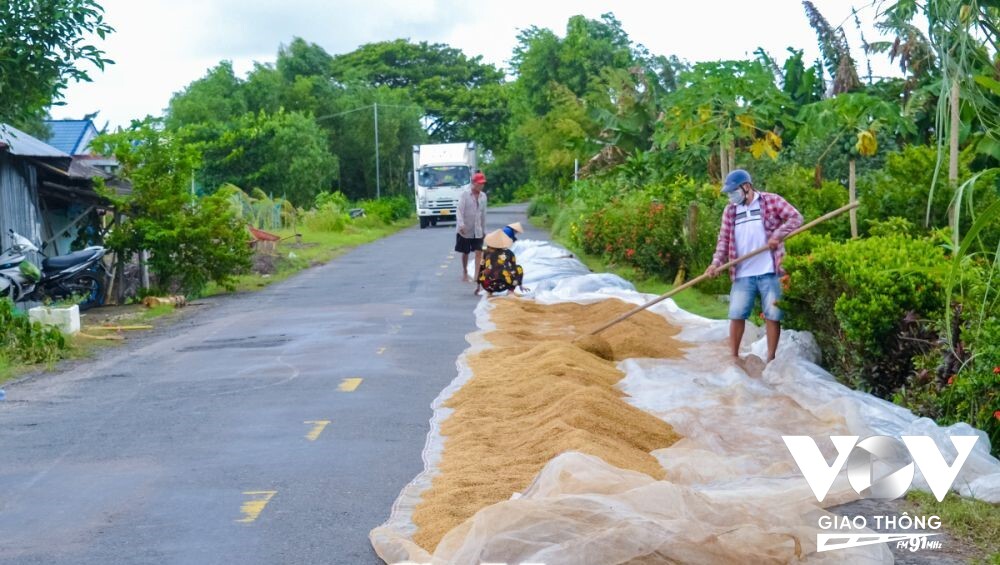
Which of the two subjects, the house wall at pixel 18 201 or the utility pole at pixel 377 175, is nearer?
the house wall at pixel 18 201

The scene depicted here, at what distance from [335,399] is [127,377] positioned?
3.07 metres

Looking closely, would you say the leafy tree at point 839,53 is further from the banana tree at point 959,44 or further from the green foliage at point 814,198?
the banana tree at point 959,44

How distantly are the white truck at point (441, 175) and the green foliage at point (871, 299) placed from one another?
3830 cm

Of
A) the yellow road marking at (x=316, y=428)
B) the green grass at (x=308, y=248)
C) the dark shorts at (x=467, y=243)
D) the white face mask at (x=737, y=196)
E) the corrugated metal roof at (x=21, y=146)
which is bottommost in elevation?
the green grass at (x=308, y=248)

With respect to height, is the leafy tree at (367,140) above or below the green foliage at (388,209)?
above

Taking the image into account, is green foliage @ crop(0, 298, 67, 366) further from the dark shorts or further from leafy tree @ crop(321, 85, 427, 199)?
leafy tree @ crop(321, 85, 427, 199)

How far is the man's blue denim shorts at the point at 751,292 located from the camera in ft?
38.8

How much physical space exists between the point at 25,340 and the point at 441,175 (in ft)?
118

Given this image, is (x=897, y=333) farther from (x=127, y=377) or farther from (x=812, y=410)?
(x=127, y=377)

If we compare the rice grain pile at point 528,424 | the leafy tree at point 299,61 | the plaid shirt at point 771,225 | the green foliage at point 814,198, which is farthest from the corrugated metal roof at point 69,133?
the plaid shirt at point 771,225

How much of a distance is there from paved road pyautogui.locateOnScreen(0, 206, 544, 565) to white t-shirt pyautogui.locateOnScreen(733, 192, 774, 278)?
3.03 m

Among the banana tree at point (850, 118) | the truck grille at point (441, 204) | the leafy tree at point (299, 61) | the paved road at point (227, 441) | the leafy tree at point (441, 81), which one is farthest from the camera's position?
the leafy tree at point (441, 81)

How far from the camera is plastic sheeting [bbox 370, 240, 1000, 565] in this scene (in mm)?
5445

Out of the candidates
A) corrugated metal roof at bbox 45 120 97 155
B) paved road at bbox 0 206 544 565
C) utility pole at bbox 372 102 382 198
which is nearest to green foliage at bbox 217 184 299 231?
corrugated metal roof at bbox 45 120 97 155
